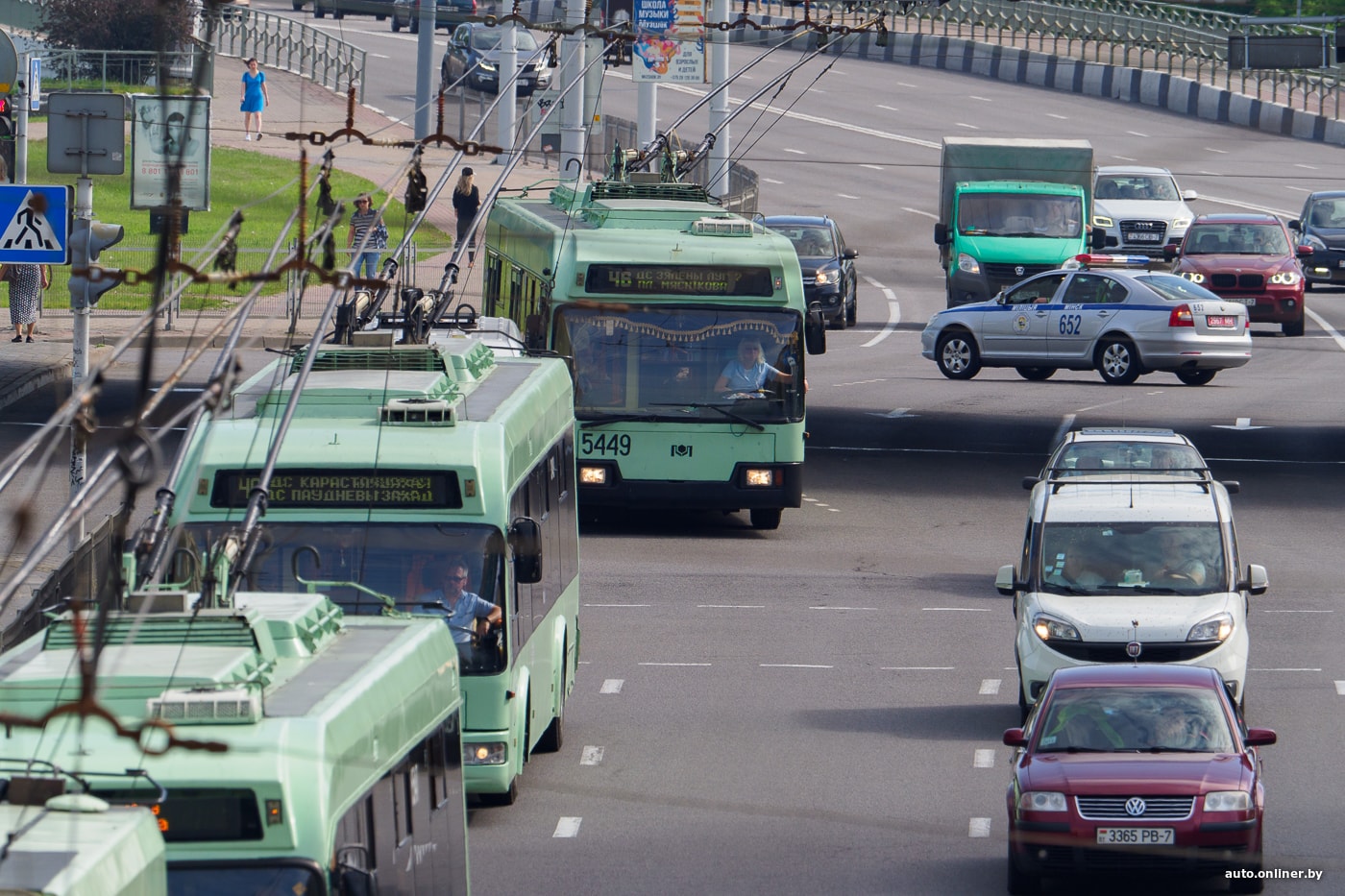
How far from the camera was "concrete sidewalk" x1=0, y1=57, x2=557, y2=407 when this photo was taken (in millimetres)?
29859

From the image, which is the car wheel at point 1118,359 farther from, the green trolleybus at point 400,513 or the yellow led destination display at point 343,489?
the yellow led destination display at point 343,489

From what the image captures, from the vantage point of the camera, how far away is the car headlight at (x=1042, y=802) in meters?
11.4

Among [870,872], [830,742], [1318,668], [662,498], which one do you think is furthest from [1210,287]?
[870,872]

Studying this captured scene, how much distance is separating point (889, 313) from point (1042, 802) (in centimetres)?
3025

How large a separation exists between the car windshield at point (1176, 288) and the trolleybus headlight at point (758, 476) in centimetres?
1034

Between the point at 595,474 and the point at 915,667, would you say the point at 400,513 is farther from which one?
the point at 595,474

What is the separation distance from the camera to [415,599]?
38.2 feet

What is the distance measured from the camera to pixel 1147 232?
4269cm

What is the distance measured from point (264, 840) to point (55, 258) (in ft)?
40.1

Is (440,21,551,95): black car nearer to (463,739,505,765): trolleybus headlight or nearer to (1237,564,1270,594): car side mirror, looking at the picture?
(1237,564,1270,594): car side mirror

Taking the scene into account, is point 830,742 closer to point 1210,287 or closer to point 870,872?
point 870,872

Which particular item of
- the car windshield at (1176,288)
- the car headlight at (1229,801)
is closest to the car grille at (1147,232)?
the car windshield at (1176,288)

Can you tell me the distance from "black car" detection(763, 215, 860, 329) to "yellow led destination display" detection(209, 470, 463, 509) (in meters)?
25.1

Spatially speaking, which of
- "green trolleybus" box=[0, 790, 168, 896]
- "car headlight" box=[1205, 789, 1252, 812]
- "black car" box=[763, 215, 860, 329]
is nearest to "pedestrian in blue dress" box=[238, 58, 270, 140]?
"black car" box=[763, 215, 860, 329]
